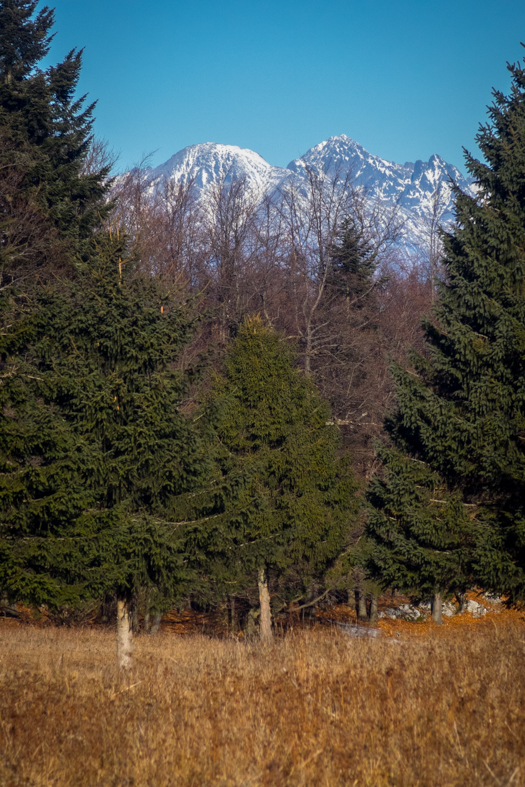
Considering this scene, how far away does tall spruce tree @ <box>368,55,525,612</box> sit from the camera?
11.0 metres

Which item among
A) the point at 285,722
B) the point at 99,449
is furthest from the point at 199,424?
the point at 285,722

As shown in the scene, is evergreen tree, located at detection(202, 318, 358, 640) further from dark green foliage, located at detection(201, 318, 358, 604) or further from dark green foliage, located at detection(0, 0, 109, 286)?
dark green foliage, located at detection(0, 0, 109, 286)

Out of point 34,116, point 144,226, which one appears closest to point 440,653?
point 34,116

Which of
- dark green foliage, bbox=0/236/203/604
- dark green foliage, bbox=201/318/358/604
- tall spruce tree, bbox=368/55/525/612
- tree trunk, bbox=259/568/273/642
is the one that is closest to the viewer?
dark green foliage, bbox=0/236/203/604

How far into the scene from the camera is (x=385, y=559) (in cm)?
1171

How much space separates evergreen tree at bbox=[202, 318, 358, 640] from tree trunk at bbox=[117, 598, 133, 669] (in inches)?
178

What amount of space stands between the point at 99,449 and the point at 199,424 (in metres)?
2.11

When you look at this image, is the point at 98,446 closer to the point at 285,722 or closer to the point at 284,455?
the point at 285,722

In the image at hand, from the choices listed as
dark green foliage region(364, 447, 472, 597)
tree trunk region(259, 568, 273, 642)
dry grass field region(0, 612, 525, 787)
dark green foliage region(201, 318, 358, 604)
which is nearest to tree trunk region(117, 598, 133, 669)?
dry grass field region(0, 612, 525, 787)

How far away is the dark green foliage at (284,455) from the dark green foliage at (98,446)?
15.0 ft

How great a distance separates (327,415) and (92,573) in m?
8.97

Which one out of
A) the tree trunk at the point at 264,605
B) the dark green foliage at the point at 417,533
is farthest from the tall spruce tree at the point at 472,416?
the tree trunk at the point at 264,605

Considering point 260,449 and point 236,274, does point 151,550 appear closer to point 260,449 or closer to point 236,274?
point 260,449

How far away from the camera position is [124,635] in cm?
1026
